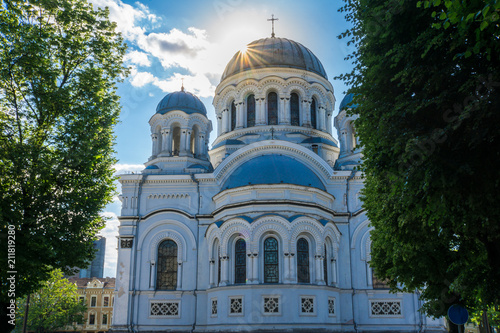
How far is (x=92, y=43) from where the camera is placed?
14234mm

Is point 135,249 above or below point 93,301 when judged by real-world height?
above

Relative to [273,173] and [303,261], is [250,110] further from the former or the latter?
[303,261]

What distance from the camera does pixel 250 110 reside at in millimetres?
30688

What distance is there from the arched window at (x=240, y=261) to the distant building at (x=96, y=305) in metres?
37.3

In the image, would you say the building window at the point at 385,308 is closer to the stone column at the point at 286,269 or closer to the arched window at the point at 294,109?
the stone column at the point at 286,269

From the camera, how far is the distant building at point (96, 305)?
5594cm

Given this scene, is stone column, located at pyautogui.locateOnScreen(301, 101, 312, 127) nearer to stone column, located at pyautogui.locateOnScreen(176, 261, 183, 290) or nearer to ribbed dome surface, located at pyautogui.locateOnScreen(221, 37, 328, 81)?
ribbed dome surface, located at pyautogui.locateOnScreen(221, 37, 328, 81)

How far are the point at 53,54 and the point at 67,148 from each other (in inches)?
109

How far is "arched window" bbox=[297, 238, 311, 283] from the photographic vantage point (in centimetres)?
2293

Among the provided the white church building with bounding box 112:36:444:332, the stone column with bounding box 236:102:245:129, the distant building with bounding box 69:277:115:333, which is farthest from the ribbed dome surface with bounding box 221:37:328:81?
the distant building with bounding box 69:277:115:333

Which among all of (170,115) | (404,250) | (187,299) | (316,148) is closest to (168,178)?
(170,115)

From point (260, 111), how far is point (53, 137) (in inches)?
701

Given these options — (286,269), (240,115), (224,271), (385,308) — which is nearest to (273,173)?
(286,269)

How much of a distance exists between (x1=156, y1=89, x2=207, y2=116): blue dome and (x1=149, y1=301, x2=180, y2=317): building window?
11371 mm
